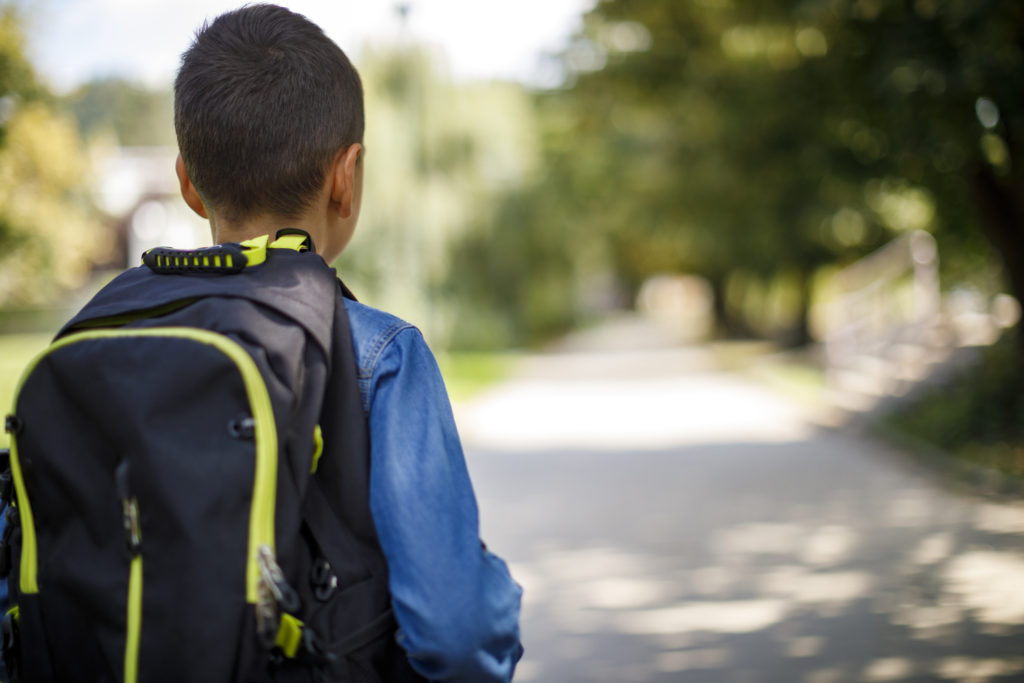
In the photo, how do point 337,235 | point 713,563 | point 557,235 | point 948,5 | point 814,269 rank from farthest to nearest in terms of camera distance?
1. point 557,235
2. point 814,269
3. point 948,5
4. point 713,563
5. point 337,235

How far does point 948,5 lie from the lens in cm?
632

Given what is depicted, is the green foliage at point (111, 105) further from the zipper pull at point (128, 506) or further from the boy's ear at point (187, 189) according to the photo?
the zipper pull at point (128, 506)

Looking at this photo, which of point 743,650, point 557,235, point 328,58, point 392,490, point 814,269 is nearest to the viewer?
point 392,490

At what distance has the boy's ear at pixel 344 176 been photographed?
4.59ft

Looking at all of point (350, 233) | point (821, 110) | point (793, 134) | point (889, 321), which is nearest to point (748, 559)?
point (350, 233)

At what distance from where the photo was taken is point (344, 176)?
1408 millimetres

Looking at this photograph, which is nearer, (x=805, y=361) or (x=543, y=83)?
(x=543, y=83)

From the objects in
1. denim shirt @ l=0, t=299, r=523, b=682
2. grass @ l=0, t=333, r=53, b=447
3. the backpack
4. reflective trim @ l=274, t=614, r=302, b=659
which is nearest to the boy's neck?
the backpack

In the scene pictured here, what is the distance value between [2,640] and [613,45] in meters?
12.3

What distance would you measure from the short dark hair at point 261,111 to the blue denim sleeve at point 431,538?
12.3 inches

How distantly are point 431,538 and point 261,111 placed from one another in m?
0.63

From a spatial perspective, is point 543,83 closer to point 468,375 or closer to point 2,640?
point 468,375

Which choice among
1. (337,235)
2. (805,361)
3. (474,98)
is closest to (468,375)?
(474,98)

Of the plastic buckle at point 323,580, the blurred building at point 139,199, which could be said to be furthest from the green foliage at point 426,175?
the plastic buckle at point 323,580
